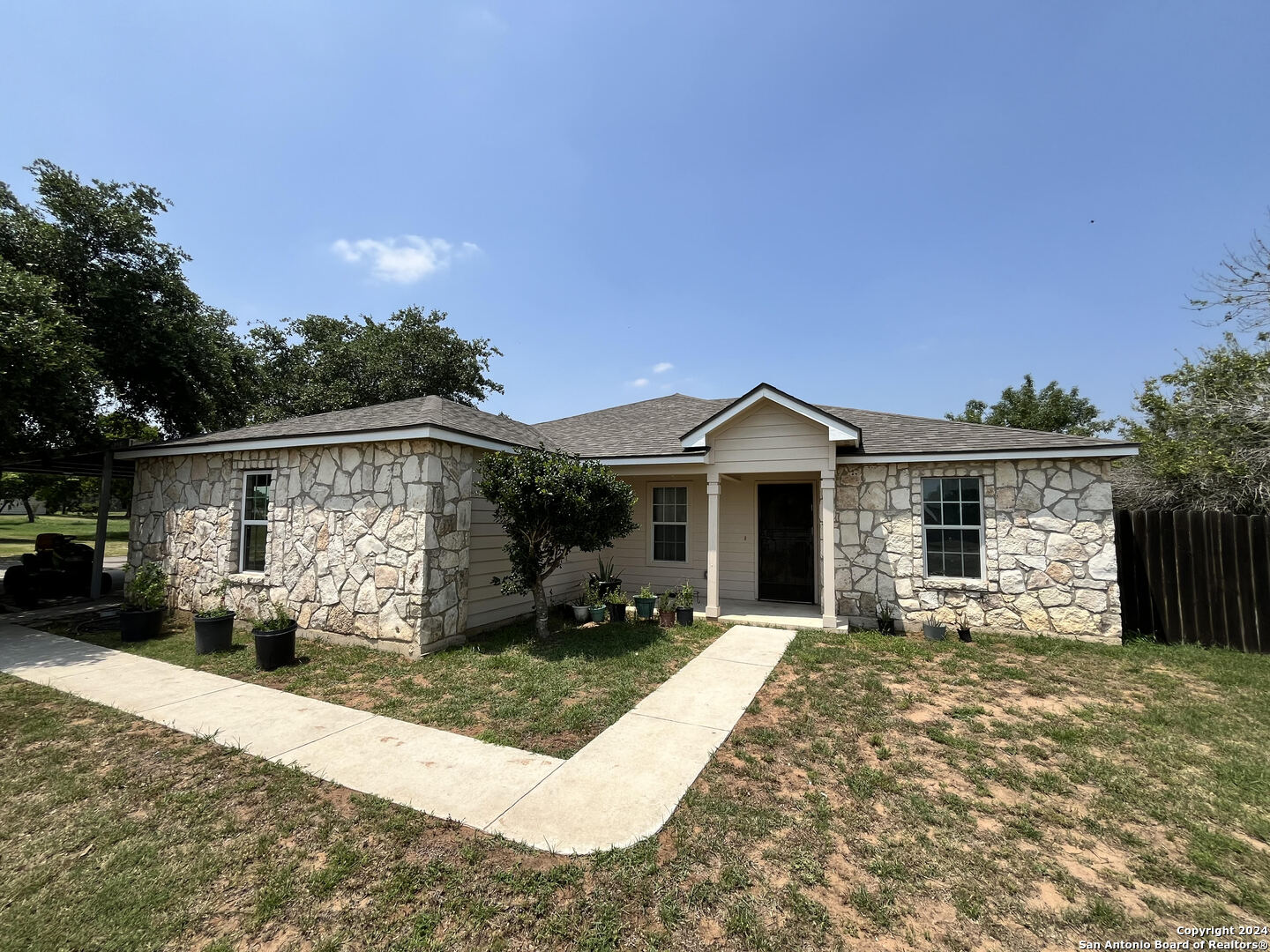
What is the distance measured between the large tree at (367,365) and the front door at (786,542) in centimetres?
1808

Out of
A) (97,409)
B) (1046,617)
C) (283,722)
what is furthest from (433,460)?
(97,409)

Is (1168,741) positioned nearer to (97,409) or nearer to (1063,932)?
(1063,932)

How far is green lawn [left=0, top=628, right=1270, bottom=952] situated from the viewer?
225 cm

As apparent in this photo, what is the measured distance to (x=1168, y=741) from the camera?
4035mm

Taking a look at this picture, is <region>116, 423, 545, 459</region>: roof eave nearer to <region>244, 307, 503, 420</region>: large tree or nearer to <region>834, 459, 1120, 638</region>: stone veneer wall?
<region>834, 459, 1120, 638</region>: stone veneer wall

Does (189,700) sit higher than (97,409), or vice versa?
(97,409)

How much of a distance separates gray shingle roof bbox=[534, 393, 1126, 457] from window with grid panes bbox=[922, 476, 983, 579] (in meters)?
0.69

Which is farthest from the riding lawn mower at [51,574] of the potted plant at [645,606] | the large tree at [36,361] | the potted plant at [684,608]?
the potted plant at [684,608]

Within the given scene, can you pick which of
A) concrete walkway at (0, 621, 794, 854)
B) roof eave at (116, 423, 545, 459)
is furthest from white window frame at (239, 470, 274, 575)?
concrete walkway at (0, 621, 794, 854)

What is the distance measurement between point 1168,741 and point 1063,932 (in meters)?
3.11

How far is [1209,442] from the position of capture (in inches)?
352

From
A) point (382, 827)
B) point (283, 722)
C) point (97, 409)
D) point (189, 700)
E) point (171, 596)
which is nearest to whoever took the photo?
point (382, 827)

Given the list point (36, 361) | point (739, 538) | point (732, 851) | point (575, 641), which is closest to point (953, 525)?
point (739, 538)

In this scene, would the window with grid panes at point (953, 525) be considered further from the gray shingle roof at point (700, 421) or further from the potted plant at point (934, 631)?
the potted plant at point (934, 631)
